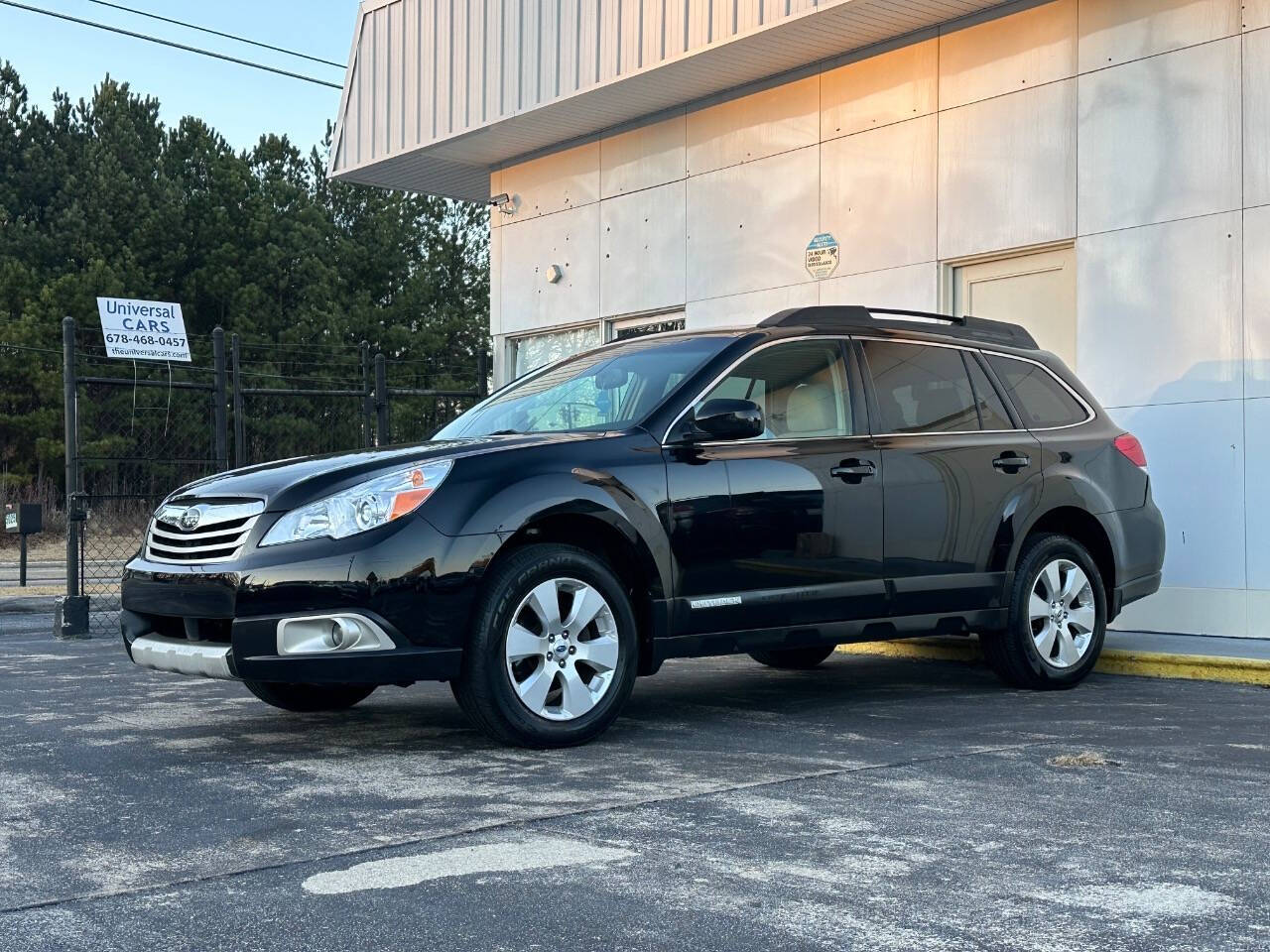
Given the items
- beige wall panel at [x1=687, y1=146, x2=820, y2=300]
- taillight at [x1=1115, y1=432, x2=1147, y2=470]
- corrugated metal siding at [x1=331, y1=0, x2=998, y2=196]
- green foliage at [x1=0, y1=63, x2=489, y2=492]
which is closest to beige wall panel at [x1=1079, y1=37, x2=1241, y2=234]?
corrugated metal siding at [x1=331, y1=0, x2=998, y2=196]

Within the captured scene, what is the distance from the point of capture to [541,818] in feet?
15.9

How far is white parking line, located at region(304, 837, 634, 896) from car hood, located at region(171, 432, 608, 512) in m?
1.96

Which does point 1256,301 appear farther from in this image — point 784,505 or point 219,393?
point 219,393

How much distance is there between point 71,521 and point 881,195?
23.1 feet

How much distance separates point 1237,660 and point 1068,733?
8.55ft

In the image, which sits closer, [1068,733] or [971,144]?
[1068,733]

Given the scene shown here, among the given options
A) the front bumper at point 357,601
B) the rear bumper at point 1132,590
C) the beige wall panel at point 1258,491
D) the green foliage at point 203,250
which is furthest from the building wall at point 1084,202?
the green foliage at point 203,250

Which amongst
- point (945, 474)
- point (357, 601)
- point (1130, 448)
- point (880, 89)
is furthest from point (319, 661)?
point (880, 89)

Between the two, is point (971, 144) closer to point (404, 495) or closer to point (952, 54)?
point (952, 54)

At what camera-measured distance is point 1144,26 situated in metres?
10.7

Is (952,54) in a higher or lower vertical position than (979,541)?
higher

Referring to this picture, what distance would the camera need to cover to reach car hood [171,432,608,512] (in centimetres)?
595

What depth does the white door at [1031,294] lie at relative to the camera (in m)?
11.4

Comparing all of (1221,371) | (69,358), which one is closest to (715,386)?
(1221,371)
